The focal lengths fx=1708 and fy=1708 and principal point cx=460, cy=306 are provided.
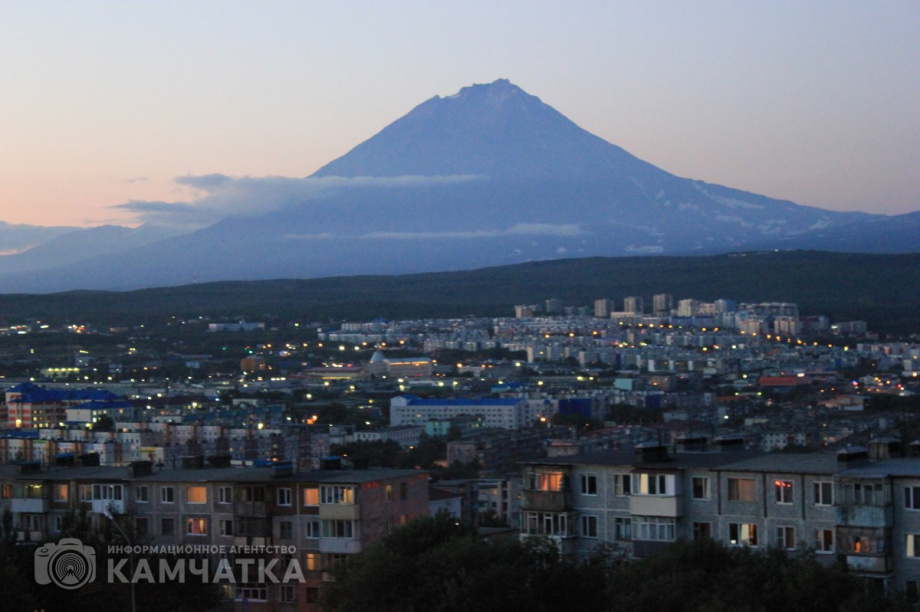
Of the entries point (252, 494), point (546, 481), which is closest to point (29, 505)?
point (252, 494)

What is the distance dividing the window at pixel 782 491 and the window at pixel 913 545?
0.92 m

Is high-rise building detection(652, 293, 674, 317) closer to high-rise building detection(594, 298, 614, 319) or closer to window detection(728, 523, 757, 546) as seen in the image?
high-rise building detection(594, 298, 614, 319)

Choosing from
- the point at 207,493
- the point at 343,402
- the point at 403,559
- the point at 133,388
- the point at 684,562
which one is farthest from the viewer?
the point at 133,388

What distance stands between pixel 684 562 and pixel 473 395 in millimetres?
54756

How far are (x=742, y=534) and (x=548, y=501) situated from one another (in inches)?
62.9

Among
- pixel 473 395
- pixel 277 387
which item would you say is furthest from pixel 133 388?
pixel 473 395

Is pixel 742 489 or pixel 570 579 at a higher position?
pixel 742 489

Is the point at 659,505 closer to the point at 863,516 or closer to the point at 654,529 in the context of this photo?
the point at 654,529

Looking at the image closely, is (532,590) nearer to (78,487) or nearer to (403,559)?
(403,559)

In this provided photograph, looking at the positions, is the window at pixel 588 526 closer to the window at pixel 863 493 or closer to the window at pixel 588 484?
the window at pixel 588 484

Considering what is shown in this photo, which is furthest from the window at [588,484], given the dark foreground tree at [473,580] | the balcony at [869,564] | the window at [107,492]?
the window at [107,492]

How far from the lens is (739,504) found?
483 inches

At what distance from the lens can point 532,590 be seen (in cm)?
1152

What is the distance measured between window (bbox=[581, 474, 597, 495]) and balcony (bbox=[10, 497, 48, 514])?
5.33m
